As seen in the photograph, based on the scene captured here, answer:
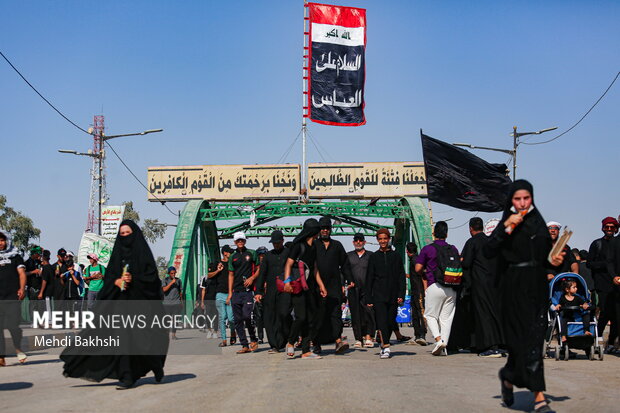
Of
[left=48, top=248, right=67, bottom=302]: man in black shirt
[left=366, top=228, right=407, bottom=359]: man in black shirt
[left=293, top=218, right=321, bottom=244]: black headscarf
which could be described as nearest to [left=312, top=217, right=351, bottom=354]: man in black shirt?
[left=366, top=228, right=407, bottom=359]: man in black shirt

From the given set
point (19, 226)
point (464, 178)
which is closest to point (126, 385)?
point (464, 178)

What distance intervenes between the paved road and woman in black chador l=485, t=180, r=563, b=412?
17.7 inches

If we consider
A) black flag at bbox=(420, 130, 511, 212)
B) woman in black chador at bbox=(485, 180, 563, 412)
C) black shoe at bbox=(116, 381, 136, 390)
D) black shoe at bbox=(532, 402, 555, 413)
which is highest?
black flag at bbox=(420, 130, 511, 212)

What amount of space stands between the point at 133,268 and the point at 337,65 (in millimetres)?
30805

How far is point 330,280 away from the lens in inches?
466

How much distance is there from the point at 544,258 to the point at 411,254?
8258mm

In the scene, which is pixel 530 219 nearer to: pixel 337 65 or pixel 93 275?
pixel 93 275

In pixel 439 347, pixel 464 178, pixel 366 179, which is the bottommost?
pixel 439 347

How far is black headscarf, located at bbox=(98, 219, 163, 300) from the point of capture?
25.9 feet

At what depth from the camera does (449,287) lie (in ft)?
36.9

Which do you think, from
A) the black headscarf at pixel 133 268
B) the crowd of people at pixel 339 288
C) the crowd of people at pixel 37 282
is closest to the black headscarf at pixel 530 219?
the crowd of people at pixel 339 288

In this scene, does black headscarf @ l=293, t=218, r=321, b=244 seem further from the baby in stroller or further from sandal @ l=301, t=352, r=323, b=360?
the baby in stroller

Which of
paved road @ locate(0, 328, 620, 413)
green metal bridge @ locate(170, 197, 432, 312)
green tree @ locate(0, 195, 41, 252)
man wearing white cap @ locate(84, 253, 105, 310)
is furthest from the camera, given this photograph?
green tree @ locate(0, 195, 41, 252)

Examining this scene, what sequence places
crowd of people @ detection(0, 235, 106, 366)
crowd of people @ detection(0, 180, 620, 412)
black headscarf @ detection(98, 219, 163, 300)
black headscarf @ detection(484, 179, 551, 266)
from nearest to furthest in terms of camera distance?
black headscarf @ detection(484, 179, 551, 266) < black headscarf @ detection(98, 219, 163, 300) < crowd of people @ detection(0, 180, 620, 412) < crowd of people @ detection(0, 235, 106, 366)
